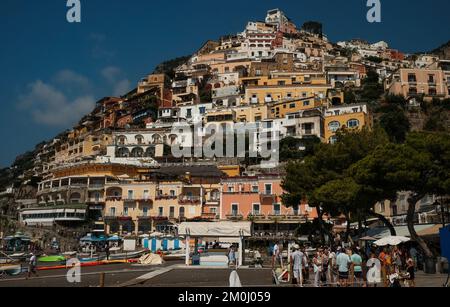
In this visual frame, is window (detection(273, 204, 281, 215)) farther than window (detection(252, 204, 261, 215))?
No

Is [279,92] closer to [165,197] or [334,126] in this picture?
[334,126]

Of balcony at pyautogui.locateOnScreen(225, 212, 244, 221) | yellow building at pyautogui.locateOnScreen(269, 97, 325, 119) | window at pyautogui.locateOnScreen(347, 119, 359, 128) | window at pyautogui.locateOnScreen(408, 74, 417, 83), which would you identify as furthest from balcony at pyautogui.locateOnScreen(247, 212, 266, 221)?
window at pyautogui.locateOnScreen(408, 74, 417, 83)

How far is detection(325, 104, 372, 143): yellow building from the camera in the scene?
67.6m

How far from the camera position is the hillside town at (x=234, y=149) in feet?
137

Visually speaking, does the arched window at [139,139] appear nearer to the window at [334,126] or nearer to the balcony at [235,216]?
the window at [334,126]

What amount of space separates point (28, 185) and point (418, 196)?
8597 cm

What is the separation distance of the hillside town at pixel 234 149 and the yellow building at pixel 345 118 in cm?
17

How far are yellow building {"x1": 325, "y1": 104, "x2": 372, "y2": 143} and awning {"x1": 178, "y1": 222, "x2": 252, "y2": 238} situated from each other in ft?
147

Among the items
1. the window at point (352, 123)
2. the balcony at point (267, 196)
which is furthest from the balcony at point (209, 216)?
the window at point (352, 123)

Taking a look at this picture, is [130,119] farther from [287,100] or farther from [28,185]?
[287,100]

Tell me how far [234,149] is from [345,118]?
57.9 feet

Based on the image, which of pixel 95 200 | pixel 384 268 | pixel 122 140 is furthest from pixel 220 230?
pixel 122 140

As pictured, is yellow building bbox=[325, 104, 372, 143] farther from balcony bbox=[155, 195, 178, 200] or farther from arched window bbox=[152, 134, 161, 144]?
arched window bbox=[152, 134, 161, 144]

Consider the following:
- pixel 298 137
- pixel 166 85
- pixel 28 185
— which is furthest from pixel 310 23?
pixel 28 185
